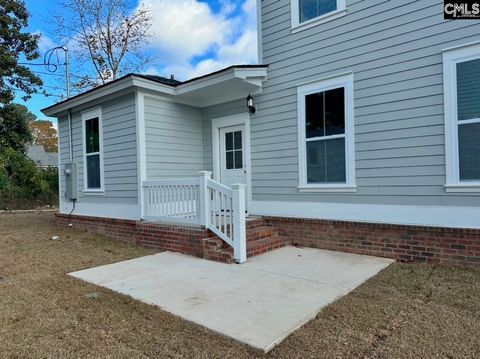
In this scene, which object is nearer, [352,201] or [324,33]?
[352,201]

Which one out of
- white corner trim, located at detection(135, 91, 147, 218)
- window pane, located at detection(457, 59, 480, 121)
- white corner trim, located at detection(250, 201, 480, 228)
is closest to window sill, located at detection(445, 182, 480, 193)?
white corner trim, located at detection(250, 201, 480, 228)

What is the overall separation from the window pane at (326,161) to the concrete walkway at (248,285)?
50.1 inches

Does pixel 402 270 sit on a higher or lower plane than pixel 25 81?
lower

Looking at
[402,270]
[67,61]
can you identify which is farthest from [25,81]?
[402,270]

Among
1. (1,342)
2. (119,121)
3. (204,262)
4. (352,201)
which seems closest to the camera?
(1,342)

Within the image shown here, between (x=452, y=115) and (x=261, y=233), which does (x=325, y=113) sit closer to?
(x=452, y=115)

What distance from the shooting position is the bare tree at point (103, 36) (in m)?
19.5

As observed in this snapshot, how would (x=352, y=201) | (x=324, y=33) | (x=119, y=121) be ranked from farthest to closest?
1. (x=119, y=121)
2. (x=324, y=33)
3. (x=352, y=201)

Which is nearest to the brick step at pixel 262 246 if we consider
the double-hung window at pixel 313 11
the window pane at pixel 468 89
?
the window pane at pixel 468 89

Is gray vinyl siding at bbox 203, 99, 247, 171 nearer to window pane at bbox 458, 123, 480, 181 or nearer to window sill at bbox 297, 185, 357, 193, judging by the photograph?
window sill at bbox 297, 185, 357, 193

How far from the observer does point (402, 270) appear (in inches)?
183

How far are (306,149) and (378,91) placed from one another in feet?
5.05

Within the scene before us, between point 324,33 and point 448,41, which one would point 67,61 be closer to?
point 324,33

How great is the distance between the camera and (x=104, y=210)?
8023 mm
